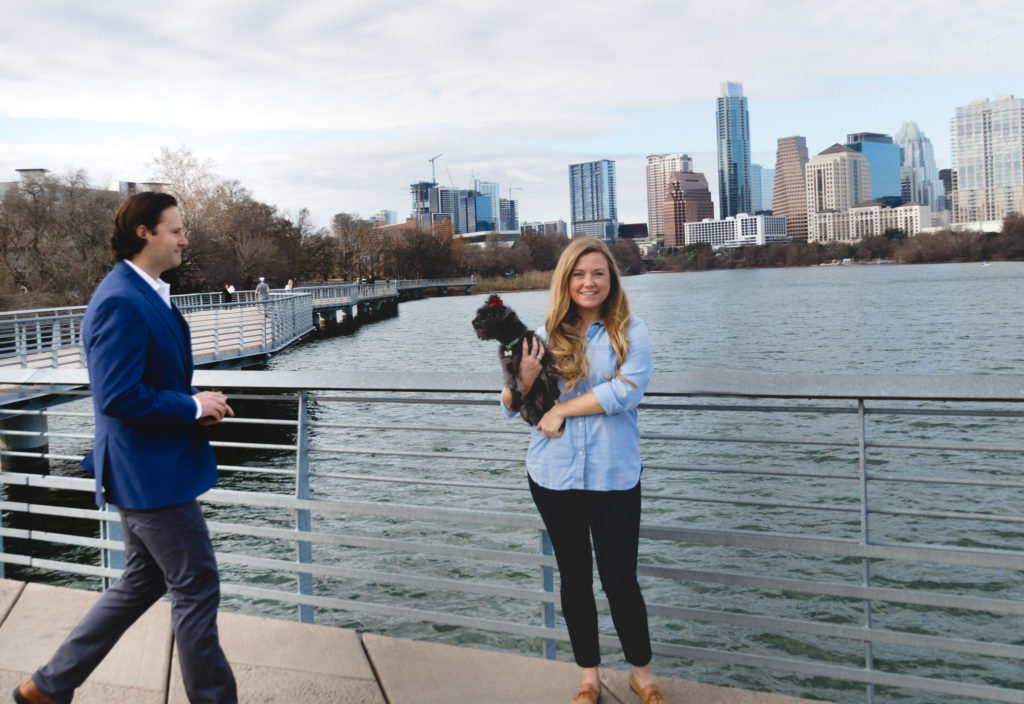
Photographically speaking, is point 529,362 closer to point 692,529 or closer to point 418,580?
point 692,529

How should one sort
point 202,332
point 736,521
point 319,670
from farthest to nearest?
point 202,332, point 736,521, point 319,670

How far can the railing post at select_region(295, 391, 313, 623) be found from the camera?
3982 millimetres

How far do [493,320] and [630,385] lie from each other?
1.67 feet

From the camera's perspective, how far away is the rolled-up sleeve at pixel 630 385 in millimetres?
2967

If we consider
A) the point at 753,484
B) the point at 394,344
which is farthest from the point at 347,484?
the point at 394,344

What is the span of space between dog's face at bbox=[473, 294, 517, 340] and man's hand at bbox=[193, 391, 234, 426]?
86cm

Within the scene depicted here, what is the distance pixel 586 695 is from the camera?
3240mm

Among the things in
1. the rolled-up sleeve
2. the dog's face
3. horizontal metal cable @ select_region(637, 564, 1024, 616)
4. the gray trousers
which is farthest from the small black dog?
the gray trousers

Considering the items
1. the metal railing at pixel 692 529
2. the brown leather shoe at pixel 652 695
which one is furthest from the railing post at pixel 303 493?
the brown leather shoe at pixel 652 695

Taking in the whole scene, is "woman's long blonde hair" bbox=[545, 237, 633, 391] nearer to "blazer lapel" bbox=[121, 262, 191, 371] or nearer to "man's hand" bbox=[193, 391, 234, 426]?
"man's hand" bbox=[193, 391, 234, 426]

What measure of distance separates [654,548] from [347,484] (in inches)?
246

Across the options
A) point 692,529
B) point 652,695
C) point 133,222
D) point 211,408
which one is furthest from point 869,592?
point 133,222

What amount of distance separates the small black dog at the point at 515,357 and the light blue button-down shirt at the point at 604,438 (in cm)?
7

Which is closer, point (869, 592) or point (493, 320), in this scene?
point (493, 320)
